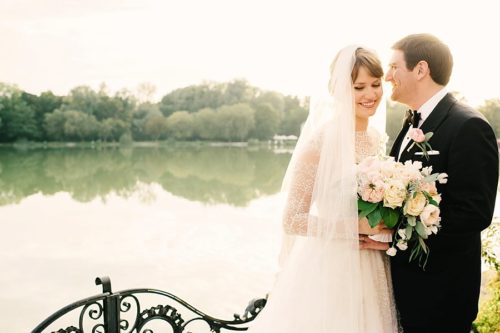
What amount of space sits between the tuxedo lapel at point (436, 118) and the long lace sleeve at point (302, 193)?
1.42 feet

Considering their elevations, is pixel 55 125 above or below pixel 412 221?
above

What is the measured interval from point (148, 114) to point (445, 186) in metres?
49.0

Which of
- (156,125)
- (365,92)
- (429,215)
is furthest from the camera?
(156,125)

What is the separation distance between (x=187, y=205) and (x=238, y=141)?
79.6 feet

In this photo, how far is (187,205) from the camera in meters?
26.1

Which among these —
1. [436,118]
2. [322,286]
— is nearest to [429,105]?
[436,118]

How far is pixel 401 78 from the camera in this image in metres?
2.50

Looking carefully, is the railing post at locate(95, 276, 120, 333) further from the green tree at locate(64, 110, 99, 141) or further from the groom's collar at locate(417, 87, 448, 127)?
the green tree at locate(64, 110, 99, 141)

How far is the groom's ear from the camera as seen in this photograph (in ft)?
8.01

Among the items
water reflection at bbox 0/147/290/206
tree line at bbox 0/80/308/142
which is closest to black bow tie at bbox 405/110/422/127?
water reflection at bbox 0/147/290/206

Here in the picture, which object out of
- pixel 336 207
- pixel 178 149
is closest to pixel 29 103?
pixel 178 149

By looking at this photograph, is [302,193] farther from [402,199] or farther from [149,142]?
[149,142]

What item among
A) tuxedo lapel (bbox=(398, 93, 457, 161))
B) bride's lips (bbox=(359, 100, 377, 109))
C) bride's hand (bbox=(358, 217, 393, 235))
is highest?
bride's lips (bbox=(359, 100, 377, 109))

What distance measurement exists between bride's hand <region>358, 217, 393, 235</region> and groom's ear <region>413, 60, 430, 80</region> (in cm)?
75
